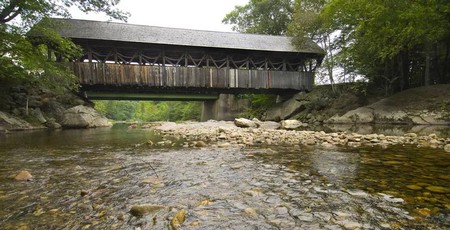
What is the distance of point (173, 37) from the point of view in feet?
61.4

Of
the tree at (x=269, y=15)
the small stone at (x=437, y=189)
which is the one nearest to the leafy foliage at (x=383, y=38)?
the tree at (x=269, y=15)

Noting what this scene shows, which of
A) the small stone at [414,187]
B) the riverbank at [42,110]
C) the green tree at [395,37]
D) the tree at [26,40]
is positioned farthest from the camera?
the riverbank at [42,110]

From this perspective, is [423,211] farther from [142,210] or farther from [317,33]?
[317,33]

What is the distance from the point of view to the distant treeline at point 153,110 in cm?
3666

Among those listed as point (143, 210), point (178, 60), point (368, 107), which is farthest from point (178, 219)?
point (178, 60)

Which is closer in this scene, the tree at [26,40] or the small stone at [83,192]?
the small stone at [83,192]

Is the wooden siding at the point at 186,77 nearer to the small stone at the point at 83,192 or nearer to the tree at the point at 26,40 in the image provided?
the tree at the point at 26,40

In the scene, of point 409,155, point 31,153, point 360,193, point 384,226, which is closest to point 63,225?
point 384,226

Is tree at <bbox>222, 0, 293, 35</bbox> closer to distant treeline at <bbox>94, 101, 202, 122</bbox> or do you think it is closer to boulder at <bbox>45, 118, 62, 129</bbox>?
distant treeline at <bbox>94, 101, 202, 122</bbox>

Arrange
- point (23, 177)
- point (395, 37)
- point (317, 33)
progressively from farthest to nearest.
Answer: point (317, 33) → point (395, 37) → point (23, 177)

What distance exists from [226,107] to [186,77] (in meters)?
7.46

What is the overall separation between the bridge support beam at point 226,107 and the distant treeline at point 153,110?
7.89 metres

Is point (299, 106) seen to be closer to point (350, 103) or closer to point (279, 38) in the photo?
point (350, 103)

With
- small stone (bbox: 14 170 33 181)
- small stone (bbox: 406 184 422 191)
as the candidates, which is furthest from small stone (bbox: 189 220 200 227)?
small stone (bbox: 14 170 33 181)
